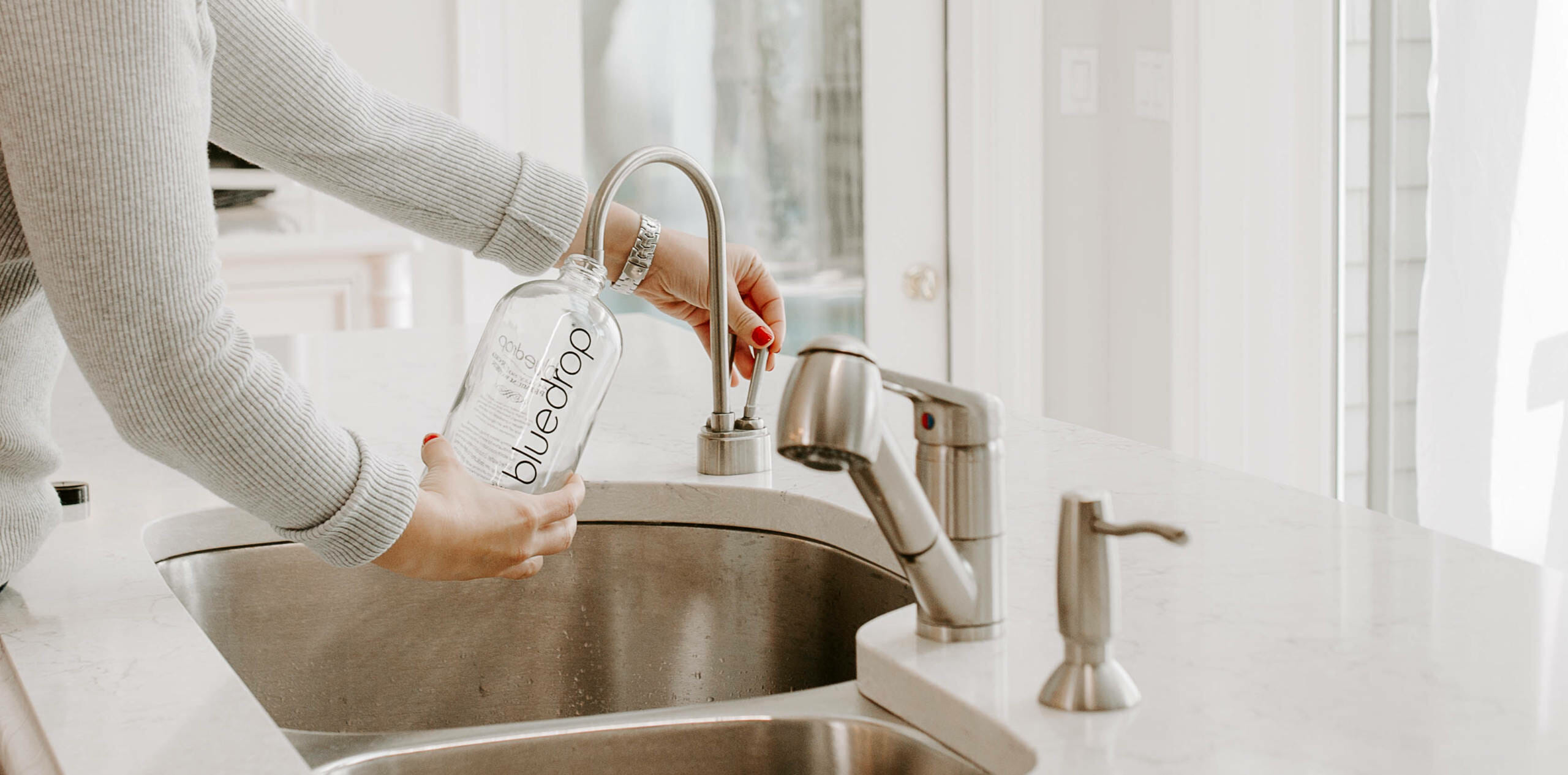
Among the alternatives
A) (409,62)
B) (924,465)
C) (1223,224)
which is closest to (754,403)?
(924,465)

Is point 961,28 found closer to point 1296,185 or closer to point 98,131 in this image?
point 1296,185

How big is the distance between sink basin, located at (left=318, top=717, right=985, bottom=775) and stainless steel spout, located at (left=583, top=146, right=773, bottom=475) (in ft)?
1.20

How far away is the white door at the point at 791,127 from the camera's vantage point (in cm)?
287

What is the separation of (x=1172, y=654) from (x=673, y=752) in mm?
256

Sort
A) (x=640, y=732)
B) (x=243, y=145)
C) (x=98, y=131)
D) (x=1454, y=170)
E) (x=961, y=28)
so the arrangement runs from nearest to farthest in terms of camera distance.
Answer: (x=98, y=131) → (x=640, y=732) → (x=243, y=145) → (x=1454, y=170) → (x=961, y=28)

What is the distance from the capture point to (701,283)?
1122 millimetres

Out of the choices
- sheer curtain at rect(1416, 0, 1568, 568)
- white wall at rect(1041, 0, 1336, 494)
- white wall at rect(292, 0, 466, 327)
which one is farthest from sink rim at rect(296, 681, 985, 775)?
white wall at rect(292, 0, 466, 327)

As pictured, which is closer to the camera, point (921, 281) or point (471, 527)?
point (471, 527)

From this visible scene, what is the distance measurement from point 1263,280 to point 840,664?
5.50ft

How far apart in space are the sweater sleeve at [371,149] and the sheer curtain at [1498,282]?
153cm

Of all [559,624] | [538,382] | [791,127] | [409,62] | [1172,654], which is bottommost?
[559,624]

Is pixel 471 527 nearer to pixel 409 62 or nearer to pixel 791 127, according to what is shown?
pixel 409 62

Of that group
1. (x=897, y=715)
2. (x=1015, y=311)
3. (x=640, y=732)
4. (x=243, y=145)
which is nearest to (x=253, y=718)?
(x=640, y=732)

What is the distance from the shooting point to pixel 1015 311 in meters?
3.04
